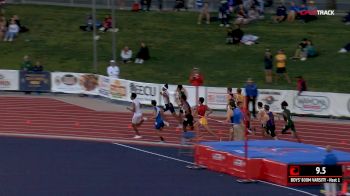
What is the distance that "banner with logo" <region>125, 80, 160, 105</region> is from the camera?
37.0m

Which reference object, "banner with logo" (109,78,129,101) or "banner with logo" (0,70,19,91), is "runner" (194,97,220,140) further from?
"banner with logo" (0,70,19,91)

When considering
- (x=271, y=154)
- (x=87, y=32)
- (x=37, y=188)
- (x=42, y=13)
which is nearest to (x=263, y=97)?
(x=271, y=154)

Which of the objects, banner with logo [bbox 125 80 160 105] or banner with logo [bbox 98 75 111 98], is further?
banner with logo [bbox 98 75 111 98]

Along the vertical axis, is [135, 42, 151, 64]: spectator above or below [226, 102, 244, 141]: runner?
above

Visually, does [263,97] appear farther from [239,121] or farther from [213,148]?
[213,148]

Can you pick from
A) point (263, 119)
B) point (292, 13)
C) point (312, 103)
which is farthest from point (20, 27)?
point (263, 119)

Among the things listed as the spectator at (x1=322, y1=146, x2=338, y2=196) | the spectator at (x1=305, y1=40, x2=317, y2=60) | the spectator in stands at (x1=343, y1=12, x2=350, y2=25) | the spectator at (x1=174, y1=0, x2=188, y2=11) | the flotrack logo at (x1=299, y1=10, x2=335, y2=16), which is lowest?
the spectator at (x1=322, y1=146, x2=338, y2=196)

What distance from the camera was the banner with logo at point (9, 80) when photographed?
135 feet

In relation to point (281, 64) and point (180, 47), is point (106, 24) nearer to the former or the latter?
point (180, 47)

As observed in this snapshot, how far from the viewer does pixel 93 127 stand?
112 feet
